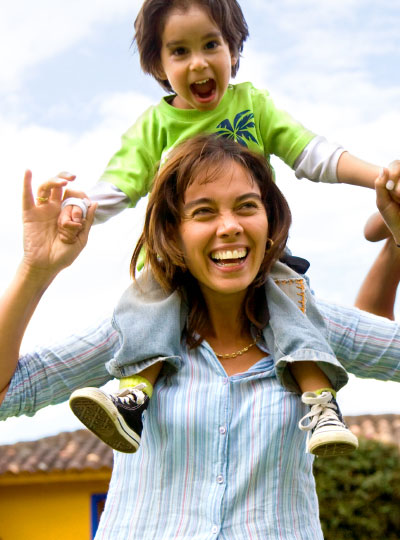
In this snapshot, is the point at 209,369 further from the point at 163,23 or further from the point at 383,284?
the point at 163,23

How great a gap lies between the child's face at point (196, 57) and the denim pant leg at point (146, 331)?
3.10 feet

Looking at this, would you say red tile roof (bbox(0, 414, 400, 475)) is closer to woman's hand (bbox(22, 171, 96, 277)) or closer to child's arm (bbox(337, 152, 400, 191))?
child's arm (bbox(337, 152, 400, 191))

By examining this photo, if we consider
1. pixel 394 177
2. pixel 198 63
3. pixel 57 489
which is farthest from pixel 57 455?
pixel 394 177

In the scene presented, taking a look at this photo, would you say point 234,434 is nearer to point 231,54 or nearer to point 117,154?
point 117,154

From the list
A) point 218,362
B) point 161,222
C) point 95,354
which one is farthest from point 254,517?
point 161,222

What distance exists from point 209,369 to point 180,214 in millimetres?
537

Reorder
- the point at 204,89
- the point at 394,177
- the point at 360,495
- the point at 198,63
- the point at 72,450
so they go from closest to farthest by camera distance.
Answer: the point at 394,177 → the point at 198,63 → the point at 204,89 → the point at 360,495 → the point at 72,450

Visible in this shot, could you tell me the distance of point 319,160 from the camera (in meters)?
3.46

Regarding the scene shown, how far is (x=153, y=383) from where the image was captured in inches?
111

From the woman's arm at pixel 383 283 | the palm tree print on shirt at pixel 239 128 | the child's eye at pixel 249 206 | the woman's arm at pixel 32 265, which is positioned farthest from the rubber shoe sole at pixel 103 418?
the woman's arm at pixel 383 283

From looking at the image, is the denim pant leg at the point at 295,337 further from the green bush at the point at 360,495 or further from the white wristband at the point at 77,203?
the green bush at the point at 360,495

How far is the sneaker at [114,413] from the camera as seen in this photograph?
262 centimetres

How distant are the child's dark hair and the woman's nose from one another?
1061 millimetres

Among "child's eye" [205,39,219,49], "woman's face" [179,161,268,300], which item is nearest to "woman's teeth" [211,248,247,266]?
"woman's face" [179,161,268,300]
